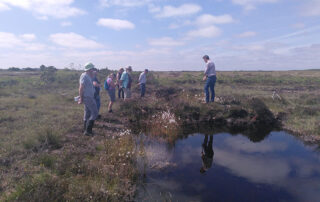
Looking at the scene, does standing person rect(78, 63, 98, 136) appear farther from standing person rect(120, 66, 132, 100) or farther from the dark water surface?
standing person rect(120, 66, 132, 100)

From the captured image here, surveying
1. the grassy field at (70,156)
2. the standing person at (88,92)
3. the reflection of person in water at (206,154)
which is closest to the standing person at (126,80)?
the grassy field at (70,156)

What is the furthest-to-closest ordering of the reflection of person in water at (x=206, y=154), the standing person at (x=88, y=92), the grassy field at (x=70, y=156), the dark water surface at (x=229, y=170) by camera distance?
the standing person at (x=88, y=92), the reflection of person in water at (x=206, y=154), the dark water surface at (x=229, y=170), the grassy field at (x=70, y=156)

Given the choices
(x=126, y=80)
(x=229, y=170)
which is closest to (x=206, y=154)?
(x=229, y=170)

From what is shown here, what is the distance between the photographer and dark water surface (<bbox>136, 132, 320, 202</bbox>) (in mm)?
4020

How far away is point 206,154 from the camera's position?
5855 mm

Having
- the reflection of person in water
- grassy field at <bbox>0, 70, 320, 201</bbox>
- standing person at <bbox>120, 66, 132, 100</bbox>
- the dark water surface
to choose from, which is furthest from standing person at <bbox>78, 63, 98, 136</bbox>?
standing person at <bbox>120, 66, 132, 100</bbox>

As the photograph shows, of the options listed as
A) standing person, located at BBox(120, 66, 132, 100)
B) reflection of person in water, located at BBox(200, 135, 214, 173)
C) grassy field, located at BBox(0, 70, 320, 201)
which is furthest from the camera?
standing person, located at BBox(120, 66, 132, 100)

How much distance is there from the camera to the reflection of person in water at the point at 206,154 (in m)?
5.09

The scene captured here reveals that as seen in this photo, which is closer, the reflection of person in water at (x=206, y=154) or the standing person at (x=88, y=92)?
the reflection of person in water at (x=206, y=154)

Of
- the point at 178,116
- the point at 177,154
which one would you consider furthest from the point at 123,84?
the point at 177,154

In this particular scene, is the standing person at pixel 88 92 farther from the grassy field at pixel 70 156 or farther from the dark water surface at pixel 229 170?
the dark water surface at pixel 229 170

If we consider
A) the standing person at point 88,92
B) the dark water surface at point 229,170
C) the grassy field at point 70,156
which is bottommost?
the dark water surface at point 229,170

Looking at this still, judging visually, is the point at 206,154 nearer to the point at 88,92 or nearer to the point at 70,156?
the point at 70,156

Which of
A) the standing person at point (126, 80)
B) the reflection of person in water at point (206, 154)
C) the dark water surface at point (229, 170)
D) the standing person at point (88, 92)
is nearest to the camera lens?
the dark water surface at point (229, 170)
